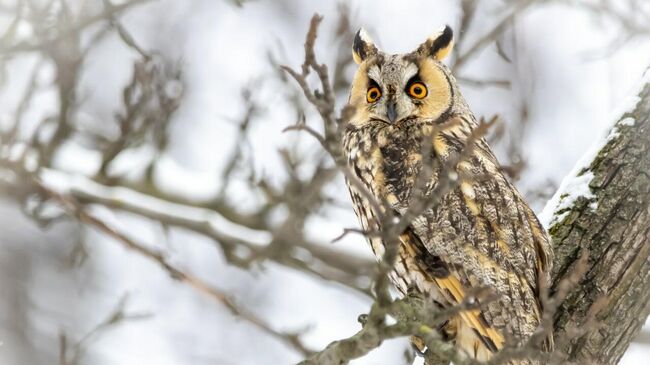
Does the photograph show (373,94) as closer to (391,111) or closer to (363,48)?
(391,111)

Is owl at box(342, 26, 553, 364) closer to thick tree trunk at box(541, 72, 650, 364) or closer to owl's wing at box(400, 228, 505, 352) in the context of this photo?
owl's wing at box(400, 228, 505, 352)

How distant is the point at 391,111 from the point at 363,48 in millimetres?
417

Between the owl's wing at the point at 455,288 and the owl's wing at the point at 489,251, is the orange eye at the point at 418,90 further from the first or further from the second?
the owl's wing at the point at 455,288

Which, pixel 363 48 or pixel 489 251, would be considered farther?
pixel 363 48

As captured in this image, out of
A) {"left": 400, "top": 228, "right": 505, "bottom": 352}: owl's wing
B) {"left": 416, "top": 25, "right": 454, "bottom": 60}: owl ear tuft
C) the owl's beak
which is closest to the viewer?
{"left": 400, "top": 228, "right": 505, "bottom": 352}: owl's wing

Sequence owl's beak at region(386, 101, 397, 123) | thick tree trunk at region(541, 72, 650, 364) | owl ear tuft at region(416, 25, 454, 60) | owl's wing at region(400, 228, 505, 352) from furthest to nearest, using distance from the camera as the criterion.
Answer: owl ear tuft at region(416, 25, 454, 60), owl's beak at region(386, 101, 397, 123), thick tree trunk at region(541, 72, 650, 364), owl's wing at region(400, 228, 505, 352)

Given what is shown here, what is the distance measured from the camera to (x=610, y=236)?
124 inches

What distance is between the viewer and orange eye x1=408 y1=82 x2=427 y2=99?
11.2ft

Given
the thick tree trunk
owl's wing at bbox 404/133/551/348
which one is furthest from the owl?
the thick tree trunk

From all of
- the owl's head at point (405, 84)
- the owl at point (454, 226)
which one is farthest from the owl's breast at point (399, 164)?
the owl's head at point (405, 84)

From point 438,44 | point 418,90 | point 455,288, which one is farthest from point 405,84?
point 455,288

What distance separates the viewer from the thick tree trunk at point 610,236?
3035 millimetres

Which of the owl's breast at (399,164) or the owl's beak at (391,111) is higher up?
the owl's beak at (391,111)

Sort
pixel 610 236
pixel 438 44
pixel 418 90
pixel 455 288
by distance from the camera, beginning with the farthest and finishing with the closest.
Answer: pixel 438 44
pixel 418 90
pixel 610 236
pixel 455 288
